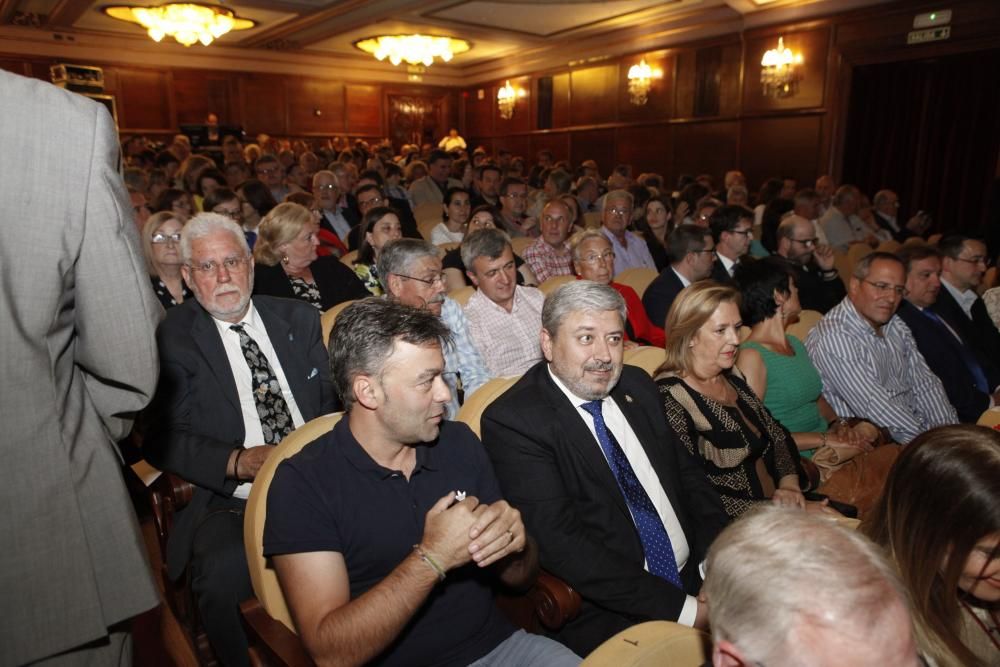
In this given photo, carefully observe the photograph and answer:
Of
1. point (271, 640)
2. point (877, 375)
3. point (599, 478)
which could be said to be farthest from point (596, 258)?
point (271, 640)

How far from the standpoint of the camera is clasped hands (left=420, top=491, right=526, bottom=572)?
1305mm

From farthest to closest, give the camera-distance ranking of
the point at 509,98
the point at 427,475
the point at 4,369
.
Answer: the point at 509,98, the point at 427,475, the point at 4,369

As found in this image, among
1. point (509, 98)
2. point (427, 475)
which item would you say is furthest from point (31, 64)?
point (427, 475)

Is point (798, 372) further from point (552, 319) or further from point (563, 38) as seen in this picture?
point (563, 38)

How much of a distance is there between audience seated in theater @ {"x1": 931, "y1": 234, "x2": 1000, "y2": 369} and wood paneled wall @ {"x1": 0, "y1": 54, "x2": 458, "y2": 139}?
13.8 m

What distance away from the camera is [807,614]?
78cm

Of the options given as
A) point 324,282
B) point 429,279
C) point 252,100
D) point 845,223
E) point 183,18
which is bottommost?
point 324,282

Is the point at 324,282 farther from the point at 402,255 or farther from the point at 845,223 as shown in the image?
the point at 845,223

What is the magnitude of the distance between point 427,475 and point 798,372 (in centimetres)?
186

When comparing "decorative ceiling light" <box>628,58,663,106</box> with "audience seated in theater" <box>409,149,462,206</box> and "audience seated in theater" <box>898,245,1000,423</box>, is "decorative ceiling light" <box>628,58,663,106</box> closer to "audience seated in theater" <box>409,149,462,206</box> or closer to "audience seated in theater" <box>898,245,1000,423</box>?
"audience seated in theater" <box>409,149,462,206</box>

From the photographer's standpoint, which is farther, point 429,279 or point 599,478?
point 429,279

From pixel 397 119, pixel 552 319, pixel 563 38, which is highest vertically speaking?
pixel 563 38

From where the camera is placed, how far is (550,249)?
5137mm

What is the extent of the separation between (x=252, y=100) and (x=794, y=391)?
14.3 meters
